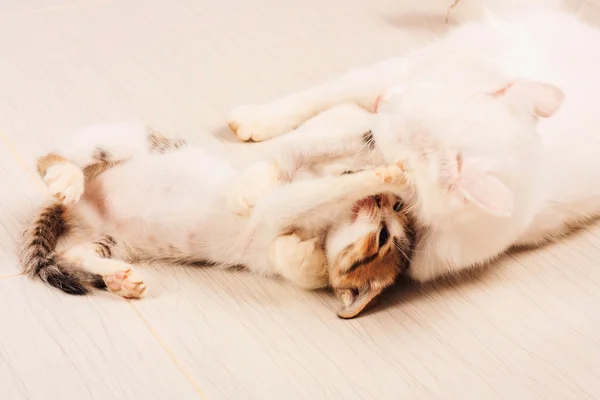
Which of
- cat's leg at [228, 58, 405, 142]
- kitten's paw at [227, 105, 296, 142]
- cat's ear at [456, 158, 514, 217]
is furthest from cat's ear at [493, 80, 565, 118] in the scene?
kitten's paw at [227, 105, 296, 142]

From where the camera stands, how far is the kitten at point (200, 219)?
1320mm

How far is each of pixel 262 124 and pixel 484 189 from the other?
0.84m

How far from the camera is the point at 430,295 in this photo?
144 cm

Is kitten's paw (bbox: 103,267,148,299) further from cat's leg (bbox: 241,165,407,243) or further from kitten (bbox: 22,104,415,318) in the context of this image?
cat's leg (bbox: 241,165,407,243)

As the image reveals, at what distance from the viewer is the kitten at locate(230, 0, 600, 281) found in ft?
Answer: 4.03

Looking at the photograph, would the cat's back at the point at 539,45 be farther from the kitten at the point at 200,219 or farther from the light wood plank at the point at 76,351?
the light wood plank at the point at 76,351

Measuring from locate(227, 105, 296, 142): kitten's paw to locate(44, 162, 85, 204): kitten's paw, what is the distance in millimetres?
542

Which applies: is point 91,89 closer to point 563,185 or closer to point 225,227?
point 225,227

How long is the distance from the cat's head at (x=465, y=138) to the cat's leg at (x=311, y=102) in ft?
1.38

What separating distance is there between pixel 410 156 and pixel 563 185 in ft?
1.28

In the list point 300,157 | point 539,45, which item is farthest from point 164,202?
point 539,45

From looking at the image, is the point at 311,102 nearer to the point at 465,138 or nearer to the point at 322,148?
the point at 322,148

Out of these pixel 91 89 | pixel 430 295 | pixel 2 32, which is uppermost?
pixel 2 32

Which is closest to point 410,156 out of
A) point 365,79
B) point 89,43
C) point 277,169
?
point 277,169
